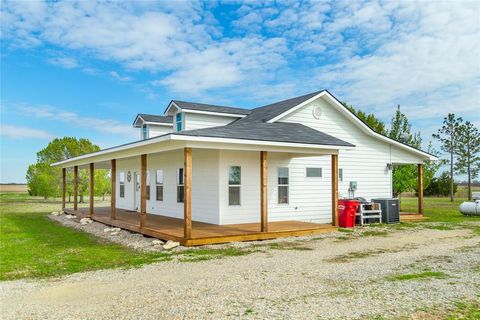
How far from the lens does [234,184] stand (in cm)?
1313

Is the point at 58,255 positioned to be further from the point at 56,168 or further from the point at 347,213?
the point at 56,168

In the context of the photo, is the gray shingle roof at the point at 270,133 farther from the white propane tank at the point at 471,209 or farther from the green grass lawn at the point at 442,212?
the white propane tank at the point at 471,209

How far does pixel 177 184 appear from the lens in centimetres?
1543

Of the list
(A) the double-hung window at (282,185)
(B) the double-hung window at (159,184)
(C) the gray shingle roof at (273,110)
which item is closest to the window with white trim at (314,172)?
(A) the double-hung window at (282,185)

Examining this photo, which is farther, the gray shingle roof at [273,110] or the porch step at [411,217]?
the porch step at [411,217]

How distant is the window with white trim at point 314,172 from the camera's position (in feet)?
50.0

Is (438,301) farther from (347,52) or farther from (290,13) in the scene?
(347,52)

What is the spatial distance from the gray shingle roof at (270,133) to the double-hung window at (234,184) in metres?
1.53

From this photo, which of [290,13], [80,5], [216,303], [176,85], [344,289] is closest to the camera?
[216,303]

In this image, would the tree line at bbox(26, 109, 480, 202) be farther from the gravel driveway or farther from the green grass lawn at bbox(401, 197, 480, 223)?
the gravel driveway

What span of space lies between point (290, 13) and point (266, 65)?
562cm

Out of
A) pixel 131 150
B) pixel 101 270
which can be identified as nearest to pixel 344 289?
pixel 101 270

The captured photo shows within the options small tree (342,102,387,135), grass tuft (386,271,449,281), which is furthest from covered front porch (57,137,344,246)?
small tree (342,102,387,135)

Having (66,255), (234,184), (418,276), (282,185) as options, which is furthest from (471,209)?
(66,255)
